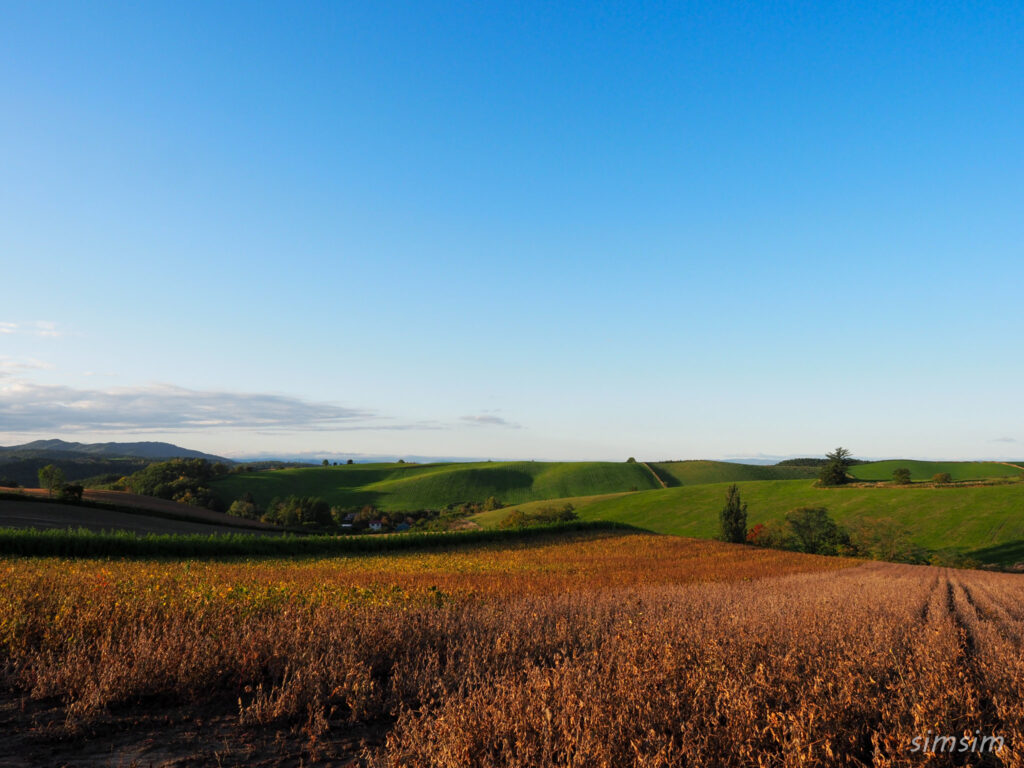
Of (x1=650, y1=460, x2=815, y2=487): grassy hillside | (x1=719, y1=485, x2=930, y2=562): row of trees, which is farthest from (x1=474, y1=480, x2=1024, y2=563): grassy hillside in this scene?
(x1=650, y1=460, x2=815, y2=487): grassy hillside

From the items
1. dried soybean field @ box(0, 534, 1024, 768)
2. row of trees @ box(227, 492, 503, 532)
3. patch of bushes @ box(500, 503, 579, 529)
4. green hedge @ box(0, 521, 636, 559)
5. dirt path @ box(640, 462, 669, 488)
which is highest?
dried soybean field @ box(0, 534, 1024, 768)

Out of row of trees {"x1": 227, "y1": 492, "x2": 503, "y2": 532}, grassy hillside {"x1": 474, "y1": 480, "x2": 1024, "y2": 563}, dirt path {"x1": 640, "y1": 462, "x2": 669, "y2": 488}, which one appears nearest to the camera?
Answer: grassy hillside {"x1": 474, "y1": 480, "x2": 1024, "y2": 563}

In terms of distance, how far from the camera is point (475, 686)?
523 centimetres

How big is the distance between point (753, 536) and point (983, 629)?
64.7 meters

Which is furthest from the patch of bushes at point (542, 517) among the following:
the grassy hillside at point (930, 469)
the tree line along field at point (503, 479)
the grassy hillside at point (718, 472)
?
the grassy hillside at point (930, 469)

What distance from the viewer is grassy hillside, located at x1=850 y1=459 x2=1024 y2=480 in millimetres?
97500

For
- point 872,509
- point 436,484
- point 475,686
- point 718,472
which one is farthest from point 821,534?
point 436,484

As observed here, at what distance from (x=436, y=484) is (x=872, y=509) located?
77.4 m

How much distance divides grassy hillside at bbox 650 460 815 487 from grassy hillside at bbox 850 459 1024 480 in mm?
14552

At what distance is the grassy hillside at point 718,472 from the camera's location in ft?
418

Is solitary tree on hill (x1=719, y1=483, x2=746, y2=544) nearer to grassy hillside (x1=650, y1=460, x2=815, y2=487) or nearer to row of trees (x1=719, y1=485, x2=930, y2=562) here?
row of trees (x1=719, y1=485, x2=930, y2=562)

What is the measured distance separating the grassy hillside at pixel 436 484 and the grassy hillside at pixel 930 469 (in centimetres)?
4203

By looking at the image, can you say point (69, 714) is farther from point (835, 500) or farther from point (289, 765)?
point (835, 500)

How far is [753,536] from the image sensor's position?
223ft
